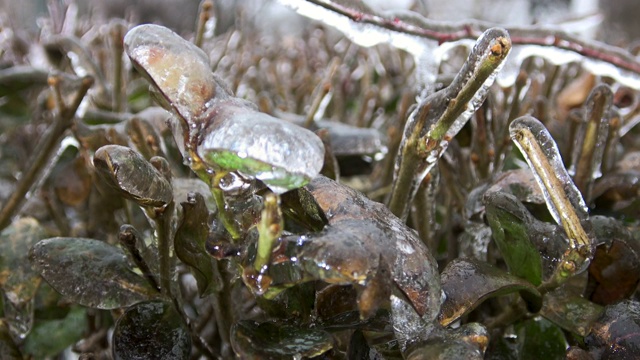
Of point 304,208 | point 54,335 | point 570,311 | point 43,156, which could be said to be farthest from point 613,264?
point 43,156

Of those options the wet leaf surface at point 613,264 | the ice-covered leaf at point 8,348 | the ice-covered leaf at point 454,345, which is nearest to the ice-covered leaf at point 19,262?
the ice-covered leaf at point 8,348

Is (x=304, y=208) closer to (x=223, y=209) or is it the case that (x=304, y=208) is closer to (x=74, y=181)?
(x=223, y=209)

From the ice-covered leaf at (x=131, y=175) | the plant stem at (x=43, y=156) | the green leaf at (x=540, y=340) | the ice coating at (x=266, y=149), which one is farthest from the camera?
the plant stem at (x=43, y=156)

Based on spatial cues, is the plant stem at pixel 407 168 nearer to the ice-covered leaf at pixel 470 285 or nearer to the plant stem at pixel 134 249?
the ice-covered leaf at pixel 470 285

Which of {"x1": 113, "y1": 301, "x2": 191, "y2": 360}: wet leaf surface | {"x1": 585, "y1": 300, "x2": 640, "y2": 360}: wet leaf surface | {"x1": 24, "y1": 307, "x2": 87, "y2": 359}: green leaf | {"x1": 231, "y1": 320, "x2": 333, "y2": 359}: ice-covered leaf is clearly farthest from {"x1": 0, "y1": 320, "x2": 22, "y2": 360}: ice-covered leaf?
{"x1": 585, "y1": 300, "x2": 640, "y2": 360}: wet leaf surface

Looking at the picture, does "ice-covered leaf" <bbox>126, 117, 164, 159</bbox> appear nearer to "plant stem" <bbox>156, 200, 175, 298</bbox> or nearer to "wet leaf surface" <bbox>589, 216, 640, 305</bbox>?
"plant stem" <bbox>156, 200, 175, 298</bbox>

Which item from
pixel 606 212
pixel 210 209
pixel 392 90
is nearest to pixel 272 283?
pixel 210 209
